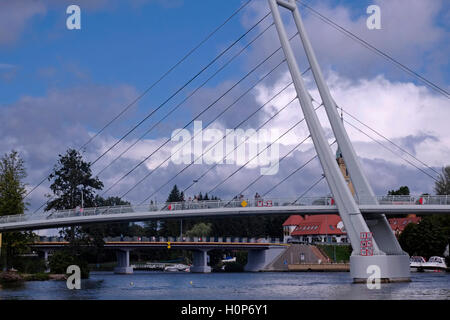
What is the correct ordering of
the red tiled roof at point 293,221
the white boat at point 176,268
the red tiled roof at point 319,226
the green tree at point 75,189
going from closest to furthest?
the green tree at point 75,189 → the white boat at point 176,268 → the red tiled roof at point 319,226 → the red tiled roof at point 293,221

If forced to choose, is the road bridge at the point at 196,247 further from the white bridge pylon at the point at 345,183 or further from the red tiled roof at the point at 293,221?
the white bridge pylon at the point at 345,183

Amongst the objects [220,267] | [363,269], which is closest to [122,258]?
[220,267]

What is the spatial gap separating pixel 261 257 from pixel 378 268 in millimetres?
62295

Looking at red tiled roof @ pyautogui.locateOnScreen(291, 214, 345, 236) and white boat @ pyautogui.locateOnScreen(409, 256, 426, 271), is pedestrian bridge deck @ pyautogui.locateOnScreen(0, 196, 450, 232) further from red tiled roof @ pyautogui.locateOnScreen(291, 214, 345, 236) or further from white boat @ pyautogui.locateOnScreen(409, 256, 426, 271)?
red tiled roof @ pyautogui.locateOnScreen(291, 214, 345, 236)

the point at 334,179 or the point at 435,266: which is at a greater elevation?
the point at 334,179

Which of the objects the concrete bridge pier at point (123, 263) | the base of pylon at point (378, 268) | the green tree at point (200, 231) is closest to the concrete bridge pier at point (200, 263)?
the concrete bridge pier at point (123, 263)

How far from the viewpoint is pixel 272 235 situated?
516 ft

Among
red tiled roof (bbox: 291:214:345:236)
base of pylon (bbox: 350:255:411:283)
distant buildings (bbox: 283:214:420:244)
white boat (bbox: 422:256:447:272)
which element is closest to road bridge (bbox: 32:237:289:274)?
distant buildings (bbox: 283:214:420:244)

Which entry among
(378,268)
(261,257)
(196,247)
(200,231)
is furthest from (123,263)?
(378,268)

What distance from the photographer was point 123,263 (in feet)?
336

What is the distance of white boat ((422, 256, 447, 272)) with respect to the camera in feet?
297

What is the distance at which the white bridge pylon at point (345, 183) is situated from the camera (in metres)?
49.0
